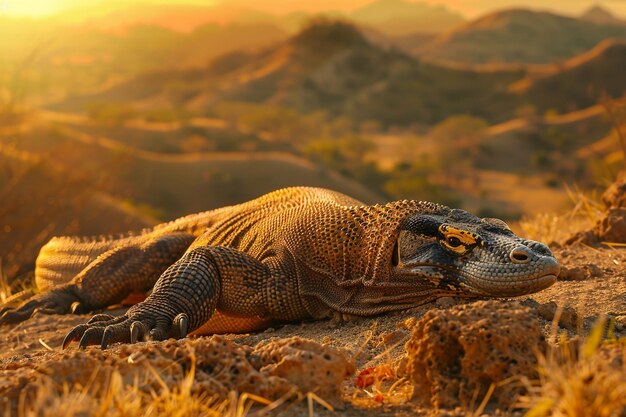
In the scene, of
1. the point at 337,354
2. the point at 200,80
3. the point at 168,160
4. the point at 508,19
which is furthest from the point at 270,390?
the point at 508,19

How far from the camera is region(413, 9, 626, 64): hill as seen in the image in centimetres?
13238

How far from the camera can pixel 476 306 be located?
4.54 meters

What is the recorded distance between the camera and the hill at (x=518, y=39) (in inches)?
5212

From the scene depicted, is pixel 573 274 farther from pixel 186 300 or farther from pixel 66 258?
pixel 66 258

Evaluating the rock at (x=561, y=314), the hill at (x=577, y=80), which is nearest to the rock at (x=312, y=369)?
the rock at (x=561, y=314)

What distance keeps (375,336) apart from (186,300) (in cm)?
158

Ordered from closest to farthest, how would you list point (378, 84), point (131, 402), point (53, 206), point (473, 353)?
point (131, 402)
point (473, 353)
point (53, 206)
point (378, 84)

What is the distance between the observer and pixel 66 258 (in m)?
10.5

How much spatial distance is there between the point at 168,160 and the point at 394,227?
32.7 m

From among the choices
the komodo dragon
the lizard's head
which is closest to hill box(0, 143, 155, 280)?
the komodo dragon

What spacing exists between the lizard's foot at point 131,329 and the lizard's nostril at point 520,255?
2452mm

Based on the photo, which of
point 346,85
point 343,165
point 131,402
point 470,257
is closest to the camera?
point 131,402

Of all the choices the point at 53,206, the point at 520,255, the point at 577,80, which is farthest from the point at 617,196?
the point at 577,80

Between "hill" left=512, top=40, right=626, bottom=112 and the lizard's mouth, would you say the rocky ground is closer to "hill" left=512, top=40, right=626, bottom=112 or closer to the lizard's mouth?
the lizard's mouth
